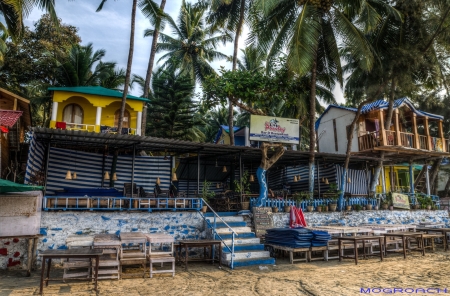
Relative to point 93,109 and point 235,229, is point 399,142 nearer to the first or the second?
point 235,229

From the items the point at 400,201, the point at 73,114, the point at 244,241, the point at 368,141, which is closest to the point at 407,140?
the point at 368,141

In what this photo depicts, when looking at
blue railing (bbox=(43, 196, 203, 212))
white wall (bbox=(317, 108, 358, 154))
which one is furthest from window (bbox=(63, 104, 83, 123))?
white wall (bbox=(317, 108, 358, 154))

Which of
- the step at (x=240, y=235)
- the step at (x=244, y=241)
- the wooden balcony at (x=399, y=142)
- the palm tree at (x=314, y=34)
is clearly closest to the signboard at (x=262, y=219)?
the step at (x=240, y=235)

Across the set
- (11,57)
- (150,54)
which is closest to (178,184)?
(150,54)

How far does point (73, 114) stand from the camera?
1725 centimetres

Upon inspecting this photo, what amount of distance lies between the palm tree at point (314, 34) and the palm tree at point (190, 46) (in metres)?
9.66

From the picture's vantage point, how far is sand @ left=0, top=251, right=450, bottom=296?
6977 millimetres

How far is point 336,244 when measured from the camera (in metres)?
11.2

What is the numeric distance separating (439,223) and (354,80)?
8838 millimetres

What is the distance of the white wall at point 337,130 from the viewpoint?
2019 centimetres

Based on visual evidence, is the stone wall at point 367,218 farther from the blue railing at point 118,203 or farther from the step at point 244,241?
the blue railing at point 118,203

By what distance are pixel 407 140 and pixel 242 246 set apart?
1311cm

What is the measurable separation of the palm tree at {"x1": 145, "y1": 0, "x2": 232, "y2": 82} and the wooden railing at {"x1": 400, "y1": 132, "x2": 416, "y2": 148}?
13.0 m

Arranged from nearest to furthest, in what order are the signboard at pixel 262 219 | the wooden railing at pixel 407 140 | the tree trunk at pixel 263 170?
the signboard at pixel 262 219
the tree trunk at pixel 263 170
the wooden railing at pixel 407 140
